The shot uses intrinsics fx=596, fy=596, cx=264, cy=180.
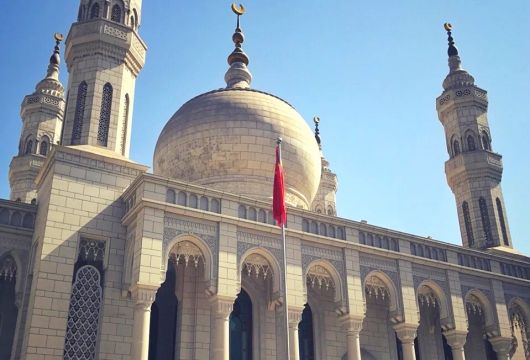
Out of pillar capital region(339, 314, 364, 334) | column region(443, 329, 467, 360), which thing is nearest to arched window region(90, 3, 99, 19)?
pillar capital region(339, 314, 364, 334)

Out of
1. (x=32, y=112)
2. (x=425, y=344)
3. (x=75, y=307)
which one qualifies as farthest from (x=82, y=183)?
(x=425, y=344)

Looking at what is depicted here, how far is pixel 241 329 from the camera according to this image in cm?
1962

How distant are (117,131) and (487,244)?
16.4 m

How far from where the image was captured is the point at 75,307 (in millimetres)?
16797

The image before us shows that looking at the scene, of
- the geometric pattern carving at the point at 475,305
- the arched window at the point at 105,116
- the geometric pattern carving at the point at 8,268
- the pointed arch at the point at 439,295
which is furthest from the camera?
the geometric pattern carving at the point at 475,305

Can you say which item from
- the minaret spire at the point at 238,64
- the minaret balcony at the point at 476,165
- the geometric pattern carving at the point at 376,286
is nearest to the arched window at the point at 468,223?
the minaret balcony at the point at 476,165

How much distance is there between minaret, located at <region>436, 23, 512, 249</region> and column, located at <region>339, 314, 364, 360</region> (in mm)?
9592

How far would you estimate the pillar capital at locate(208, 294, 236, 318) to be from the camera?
1683 cm

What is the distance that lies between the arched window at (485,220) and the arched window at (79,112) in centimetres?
1745

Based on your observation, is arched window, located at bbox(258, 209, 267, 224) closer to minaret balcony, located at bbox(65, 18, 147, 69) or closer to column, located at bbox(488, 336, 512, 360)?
minaret balcony, located at bbox(65, 18, 147, 69)

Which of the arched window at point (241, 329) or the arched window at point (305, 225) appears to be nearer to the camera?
the arched window at point (241, 329)

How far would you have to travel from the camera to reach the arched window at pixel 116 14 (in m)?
22.2

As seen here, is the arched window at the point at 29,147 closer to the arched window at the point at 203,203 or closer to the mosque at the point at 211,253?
the mosque at the point at 211,253

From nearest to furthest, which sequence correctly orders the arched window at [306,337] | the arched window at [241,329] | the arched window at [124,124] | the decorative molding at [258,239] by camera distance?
the decorative molding at [258,239] → the arched window at [241,329] → the arched window at [124,124] → the arched window at [306,337]
